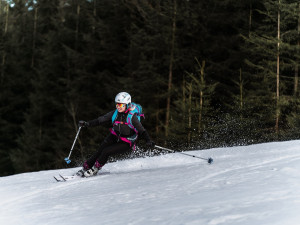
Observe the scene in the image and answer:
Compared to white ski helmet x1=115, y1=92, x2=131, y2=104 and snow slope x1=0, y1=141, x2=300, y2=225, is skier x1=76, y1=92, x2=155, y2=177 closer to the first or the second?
white ski helmet x1=115, y1=92, x2=131, y2=104

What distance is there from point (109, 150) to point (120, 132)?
0.40m

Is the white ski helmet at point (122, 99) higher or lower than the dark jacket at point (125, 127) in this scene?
higher

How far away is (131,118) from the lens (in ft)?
23.1

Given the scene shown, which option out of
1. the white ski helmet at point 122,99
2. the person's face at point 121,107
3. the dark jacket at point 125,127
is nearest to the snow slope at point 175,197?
the dark jacket at point 125,127

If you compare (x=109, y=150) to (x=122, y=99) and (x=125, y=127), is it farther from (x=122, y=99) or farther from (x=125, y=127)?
(x=122, y=99)

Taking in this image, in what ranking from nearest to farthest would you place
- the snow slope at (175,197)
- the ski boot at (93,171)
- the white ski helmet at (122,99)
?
the snow slope at (175,197)
the white ski helmet at (122,99)
the ski boot at (93,171)

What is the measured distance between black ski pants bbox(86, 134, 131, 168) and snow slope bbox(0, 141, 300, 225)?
0.42m

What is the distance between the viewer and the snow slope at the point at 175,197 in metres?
3.40

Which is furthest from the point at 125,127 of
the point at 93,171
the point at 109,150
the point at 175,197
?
the point at 175,197

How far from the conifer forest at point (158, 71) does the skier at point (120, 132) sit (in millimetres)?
5448

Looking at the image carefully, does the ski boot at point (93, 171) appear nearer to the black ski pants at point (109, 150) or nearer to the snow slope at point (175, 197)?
the black ski pants at point (109, 150)

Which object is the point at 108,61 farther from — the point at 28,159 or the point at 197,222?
the point at 197,222

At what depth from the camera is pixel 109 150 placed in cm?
706

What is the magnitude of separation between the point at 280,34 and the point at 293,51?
0.82m
